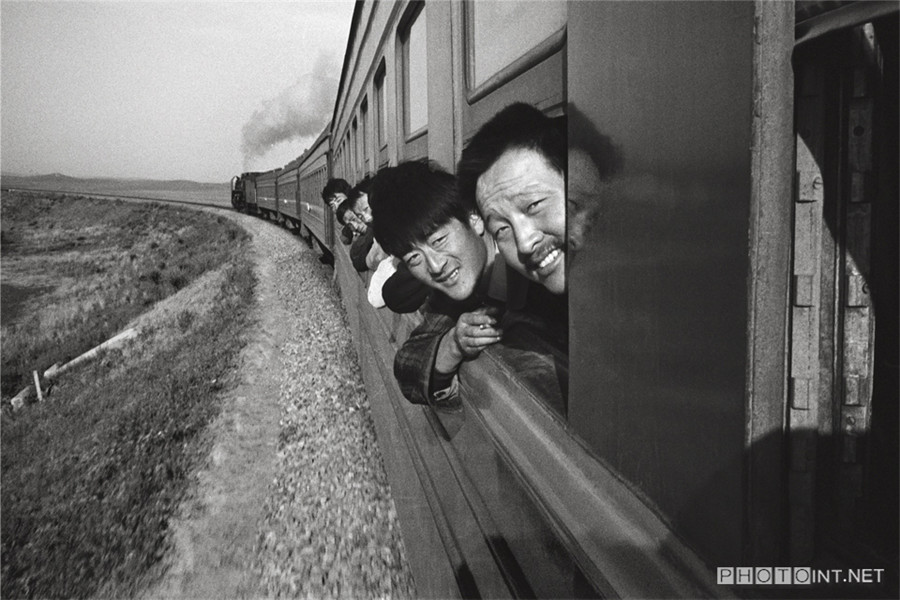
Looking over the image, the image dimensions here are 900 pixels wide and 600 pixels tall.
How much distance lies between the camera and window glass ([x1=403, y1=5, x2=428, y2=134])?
2.72m

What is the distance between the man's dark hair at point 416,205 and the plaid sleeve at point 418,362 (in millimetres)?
300

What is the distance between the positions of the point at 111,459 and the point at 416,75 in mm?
4949

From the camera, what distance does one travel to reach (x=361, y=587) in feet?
11.2

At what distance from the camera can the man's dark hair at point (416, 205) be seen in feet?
6.86

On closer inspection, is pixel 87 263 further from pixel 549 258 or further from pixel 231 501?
pixel 549 258

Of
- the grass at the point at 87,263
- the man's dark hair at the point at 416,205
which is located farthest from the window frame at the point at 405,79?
the grass at the point at 87,263

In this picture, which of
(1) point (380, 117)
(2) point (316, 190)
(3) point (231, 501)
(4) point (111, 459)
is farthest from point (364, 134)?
(2) point (316, 190)

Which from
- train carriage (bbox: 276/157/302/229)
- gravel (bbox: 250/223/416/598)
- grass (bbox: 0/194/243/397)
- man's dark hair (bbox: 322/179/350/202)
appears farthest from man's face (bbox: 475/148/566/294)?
train carriage (bbox: 276/157/302/229)

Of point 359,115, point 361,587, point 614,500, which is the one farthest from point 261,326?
point 614,500

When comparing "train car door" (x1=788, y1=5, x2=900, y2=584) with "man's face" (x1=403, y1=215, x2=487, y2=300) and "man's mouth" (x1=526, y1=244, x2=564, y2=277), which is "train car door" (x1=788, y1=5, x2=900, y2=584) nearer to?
"man's mouth" (x1=526, y1=244, x2=564, y2=277)

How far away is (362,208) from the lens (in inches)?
173

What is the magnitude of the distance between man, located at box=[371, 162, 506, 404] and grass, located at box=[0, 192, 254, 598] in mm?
2899

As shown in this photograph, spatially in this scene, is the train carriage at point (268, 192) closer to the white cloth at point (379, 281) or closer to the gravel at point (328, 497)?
the gravel at point (328, 497)

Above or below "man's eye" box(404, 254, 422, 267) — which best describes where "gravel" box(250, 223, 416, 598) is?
below
